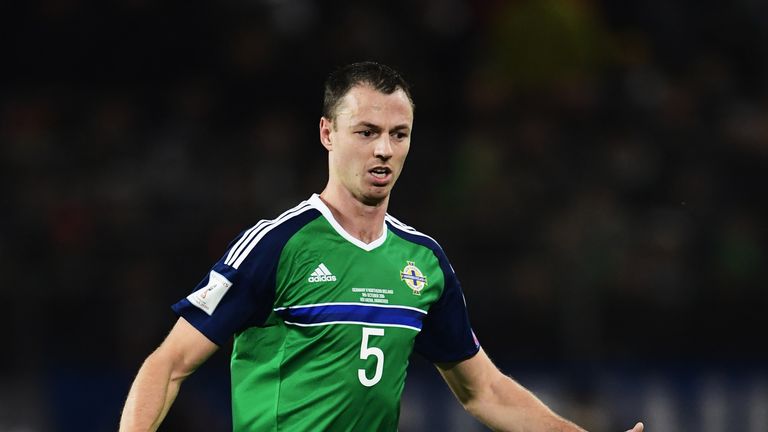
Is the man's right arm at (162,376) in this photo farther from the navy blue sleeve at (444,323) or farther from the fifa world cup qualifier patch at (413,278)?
the navy blue sleeve at (444,323)

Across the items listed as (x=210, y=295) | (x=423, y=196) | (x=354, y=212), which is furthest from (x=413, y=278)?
(x=423, y=196)

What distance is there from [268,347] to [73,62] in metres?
7.22

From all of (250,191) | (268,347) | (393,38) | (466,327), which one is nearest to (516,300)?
(250,191)

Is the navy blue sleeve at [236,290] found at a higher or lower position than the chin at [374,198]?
lower

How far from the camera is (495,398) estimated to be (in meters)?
5.48

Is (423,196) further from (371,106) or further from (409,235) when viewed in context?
(371,106)

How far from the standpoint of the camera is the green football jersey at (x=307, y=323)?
4.71m

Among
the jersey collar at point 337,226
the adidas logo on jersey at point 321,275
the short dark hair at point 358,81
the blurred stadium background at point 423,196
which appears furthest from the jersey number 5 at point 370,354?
the blurred stadium background at point 423,196

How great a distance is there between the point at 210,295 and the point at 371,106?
91cm

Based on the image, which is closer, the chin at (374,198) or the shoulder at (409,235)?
the chin at (374,198)

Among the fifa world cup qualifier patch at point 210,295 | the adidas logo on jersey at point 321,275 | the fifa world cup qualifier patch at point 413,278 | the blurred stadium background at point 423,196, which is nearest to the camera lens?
the fifa world cup qualifier patch at point 210,295

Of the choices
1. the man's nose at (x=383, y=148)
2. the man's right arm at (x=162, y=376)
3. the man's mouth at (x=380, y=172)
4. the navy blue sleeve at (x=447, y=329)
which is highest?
the man's nose at (x=383, y=148)

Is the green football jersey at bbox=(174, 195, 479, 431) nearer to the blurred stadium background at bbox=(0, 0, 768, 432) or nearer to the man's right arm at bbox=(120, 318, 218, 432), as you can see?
the man's right arm at bbox=(120, 318, 218, 432)

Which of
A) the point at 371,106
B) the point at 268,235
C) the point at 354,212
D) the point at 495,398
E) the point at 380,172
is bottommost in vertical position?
the point at 495,398
